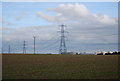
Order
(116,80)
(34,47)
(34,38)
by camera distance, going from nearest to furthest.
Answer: (116,80) → (34,47) → (34,38)

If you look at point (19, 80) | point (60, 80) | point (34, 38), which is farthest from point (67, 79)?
point (34, 38)

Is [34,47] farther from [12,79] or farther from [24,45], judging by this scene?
[12,79]

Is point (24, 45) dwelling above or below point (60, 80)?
above

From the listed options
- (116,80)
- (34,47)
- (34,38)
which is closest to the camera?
(116,80)

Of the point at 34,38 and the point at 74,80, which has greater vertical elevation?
the point at 34,38

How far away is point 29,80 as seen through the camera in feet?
48.6

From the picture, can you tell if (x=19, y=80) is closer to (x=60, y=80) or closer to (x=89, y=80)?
(x=60, y=80)

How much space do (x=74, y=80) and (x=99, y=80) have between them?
1.53 m

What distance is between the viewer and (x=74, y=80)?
49.1 feet

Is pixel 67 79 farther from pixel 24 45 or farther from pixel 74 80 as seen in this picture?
pixel 24 45

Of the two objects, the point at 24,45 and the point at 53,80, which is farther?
the point at 24,45

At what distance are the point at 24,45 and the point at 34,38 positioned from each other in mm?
5082

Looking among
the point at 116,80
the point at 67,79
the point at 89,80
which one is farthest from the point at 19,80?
the point at 116,80

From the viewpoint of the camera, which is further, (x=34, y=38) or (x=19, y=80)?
(x=34, y=38)
